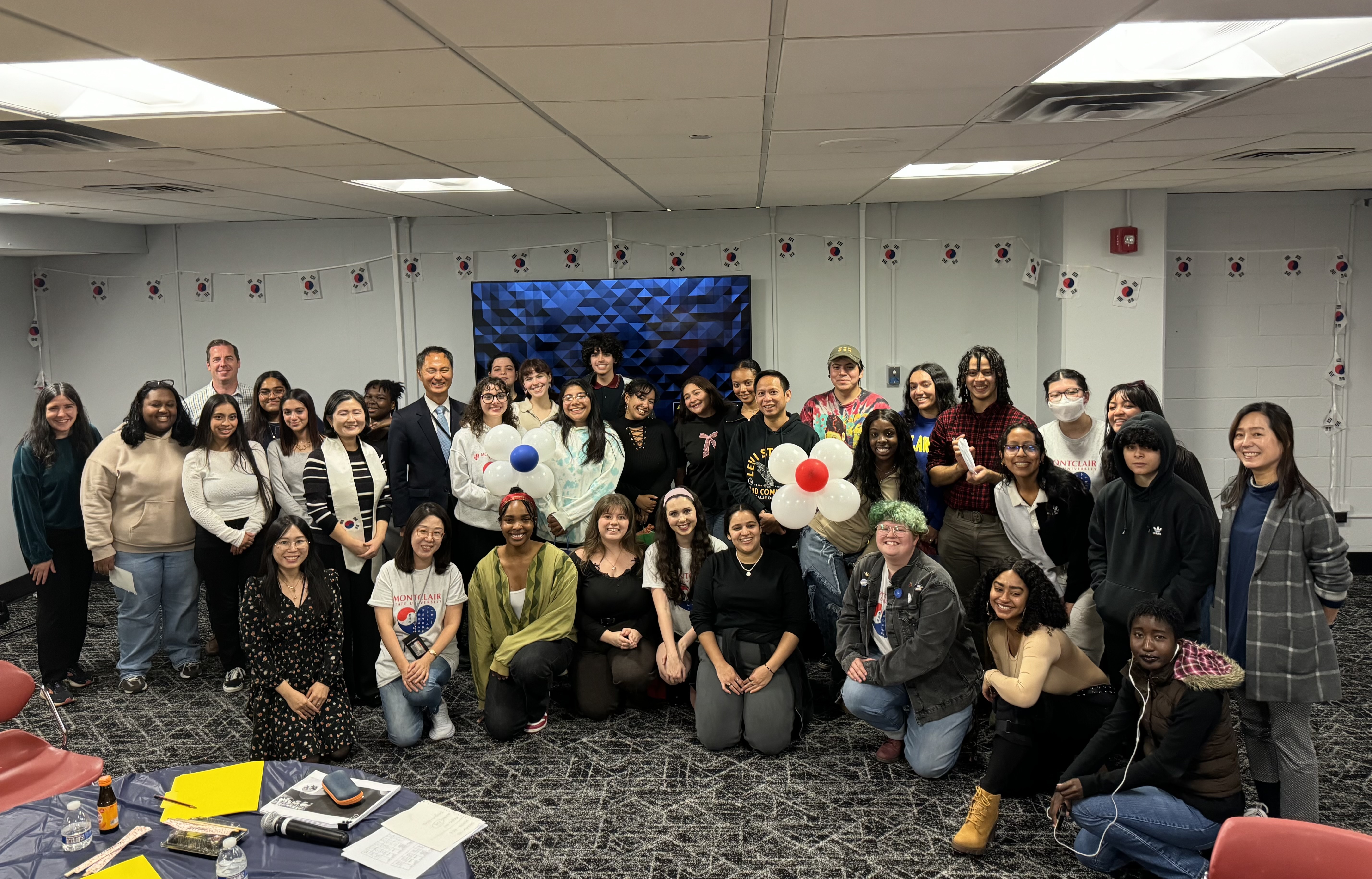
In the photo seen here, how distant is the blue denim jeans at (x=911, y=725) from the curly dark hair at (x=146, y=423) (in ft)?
11.2

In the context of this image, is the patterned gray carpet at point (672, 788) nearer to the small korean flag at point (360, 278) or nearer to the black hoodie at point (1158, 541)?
the black hoodie at point (1158, 541)

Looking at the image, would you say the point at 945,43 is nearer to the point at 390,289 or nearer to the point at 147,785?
the point at 147,785

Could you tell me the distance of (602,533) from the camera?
427cm

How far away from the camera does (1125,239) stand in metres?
5.68

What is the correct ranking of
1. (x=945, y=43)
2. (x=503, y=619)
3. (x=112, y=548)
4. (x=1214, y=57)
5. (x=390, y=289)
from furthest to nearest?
(x=390, y=289) < (x=112, y=548) < (x=503, y=619) < (x=1214, y=57) < (x=945, y=43)

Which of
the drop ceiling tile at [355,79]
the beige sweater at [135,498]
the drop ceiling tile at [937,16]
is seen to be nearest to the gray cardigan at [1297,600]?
the drop ceiling tile at [937,16]

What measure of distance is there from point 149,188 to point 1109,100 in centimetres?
423

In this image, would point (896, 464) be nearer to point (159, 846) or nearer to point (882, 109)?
point (882, 109)

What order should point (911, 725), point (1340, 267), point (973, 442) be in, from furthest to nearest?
point (1340, 267) < point (973, 442) < point (911, 725)

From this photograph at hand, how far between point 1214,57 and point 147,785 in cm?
364

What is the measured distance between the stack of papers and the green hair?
1.90 m

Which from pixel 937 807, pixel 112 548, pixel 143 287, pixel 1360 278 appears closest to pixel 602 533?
pixel 937 807

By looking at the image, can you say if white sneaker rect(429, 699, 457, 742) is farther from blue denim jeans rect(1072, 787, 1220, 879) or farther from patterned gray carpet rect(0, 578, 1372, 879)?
blue denim jeans rect(1072, 787, 1220, 879)

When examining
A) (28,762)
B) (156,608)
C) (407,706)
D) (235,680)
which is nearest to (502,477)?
(407,706)
